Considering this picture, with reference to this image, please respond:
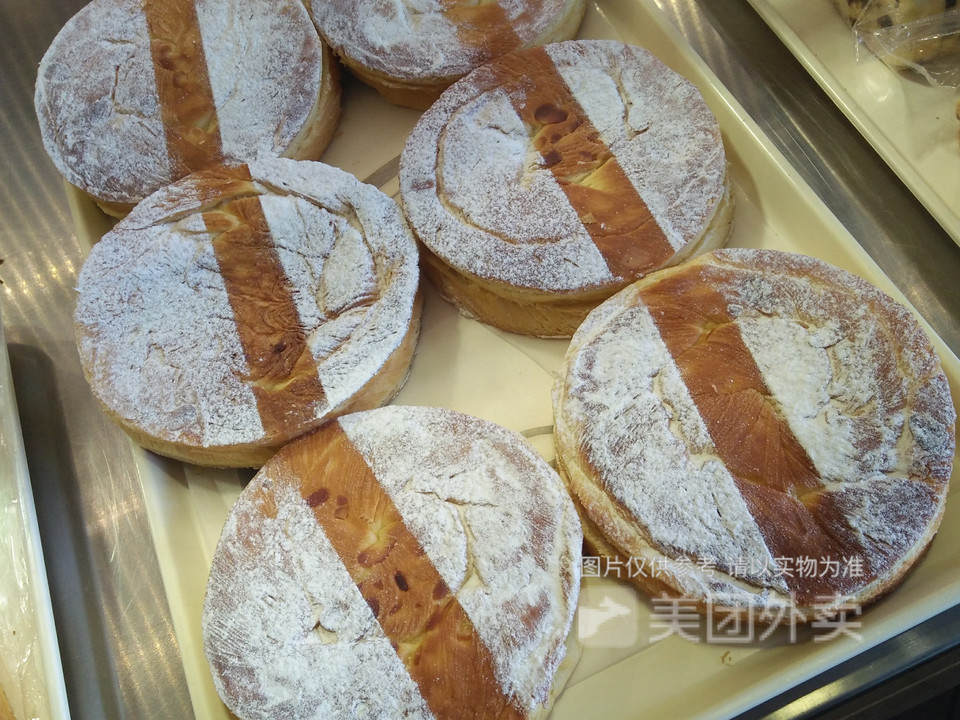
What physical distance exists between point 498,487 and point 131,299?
28.6 inches

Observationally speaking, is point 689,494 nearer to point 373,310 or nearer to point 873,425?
point 873,425

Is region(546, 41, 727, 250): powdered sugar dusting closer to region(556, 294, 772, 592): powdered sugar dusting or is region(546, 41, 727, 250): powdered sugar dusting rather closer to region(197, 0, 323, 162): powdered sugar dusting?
region(556, 294, 772, 592): powdered sugar dusting

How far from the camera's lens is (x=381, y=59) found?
1.55m

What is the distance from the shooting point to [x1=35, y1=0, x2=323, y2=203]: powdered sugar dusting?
151 centimetres

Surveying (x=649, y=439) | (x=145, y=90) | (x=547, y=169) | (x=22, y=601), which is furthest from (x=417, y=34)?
(x=22, y=601)

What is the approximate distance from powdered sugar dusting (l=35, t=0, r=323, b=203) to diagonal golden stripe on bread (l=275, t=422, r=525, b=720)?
2.15 feet

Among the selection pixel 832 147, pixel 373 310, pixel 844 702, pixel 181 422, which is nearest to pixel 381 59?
pixel 373 310

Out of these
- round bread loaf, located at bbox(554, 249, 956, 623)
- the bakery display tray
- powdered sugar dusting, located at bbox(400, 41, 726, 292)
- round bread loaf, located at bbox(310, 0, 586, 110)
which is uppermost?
round bread loaf, located at bbox(310, 0, 586, 110)

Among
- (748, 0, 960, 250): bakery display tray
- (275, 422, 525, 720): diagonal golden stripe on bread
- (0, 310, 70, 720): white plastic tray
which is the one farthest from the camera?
(748, 0, 960, 250): bakery display tray

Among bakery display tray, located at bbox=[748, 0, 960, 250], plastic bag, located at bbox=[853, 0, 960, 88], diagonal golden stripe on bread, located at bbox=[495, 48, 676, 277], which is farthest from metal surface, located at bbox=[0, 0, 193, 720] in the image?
plastic bag, located at bbox=[853, 0, 960, 88]

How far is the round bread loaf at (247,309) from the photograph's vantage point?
4.15 ft

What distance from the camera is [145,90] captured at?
1556 millimetres

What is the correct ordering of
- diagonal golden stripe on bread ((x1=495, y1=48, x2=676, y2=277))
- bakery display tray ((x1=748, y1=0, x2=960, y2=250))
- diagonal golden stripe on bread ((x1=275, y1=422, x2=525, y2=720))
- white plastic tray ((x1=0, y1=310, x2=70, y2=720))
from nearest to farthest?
1. diagonal golden stripe on bread ((x1=275, y1=422, x2=525, y2=720))
2. white plastic tray ((x1=0, y1=310, x2=70, y2=720))
3. diagonal golden stripe on bread ((x1=495, y1=48, x2=676, y2=277))
4. bakery display tray ((x1=748, y1=0, x2=960, y2=250))

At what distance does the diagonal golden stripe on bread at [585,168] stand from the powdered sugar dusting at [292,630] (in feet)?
2.19
